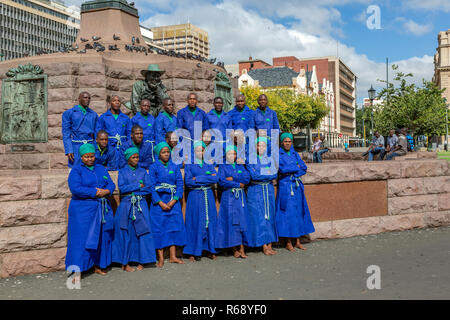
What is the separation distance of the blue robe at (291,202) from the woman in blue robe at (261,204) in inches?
6.4

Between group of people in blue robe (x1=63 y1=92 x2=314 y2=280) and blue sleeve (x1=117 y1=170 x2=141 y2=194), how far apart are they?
0.5 inches

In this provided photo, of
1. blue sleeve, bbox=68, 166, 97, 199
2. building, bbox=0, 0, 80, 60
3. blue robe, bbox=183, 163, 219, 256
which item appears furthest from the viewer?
building, bbox=0, 0, 80, 60

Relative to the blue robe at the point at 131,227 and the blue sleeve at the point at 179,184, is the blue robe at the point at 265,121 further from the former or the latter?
the blue robe at the point at 131,227

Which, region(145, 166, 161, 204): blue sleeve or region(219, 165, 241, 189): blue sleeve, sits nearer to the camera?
region(145, 166, 161, 204): blue sleeve

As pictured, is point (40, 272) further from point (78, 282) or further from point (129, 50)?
point (129, 50)

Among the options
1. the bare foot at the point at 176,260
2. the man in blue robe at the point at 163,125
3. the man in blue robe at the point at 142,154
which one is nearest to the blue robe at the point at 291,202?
the bare foot at the point at 176,260

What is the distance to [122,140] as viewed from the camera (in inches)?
317

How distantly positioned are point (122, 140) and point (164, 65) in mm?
3868

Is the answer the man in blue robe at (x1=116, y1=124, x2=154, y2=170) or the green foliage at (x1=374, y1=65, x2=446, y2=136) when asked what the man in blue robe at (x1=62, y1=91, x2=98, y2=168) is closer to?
the man in blue robe at (x1=116, y1=124, x2=154, y2=170)

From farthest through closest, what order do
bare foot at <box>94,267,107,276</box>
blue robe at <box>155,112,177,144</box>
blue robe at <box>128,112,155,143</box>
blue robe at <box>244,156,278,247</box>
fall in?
1. blue robe at <box>155,112,177,144</box>
2. blue robe at <box>128,112,155,143</box>
3. blue robe at <box>244,156,278,247</box>
4. bare foot at <box>94,267,107,276</box>

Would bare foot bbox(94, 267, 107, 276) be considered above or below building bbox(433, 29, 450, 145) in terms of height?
below

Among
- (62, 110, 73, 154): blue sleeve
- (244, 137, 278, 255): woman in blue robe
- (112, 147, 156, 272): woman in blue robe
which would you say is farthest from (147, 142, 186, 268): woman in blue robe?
(62, 110, 73, 154): blue sleeve

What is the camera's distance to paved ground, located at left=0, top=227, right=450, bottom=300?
4.97 meters
